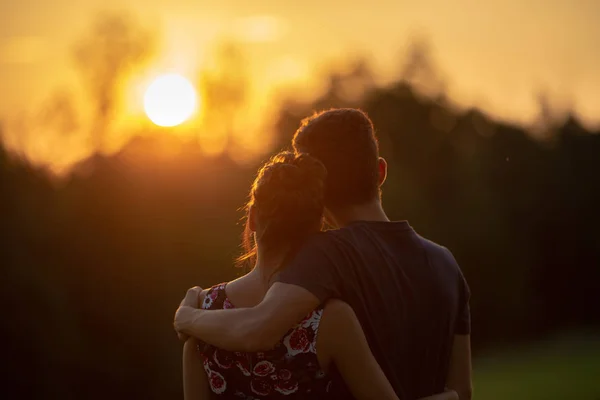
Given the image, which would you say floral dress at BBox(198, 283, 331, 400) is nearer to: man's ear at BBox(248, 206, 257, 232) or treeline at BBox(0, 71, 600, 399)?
man's ear at BBox(248, 206, 257, 232)

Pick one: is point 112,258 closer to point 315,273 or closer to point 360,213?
point 360,213

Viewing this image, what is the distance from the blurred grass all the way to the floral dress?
1056 inches

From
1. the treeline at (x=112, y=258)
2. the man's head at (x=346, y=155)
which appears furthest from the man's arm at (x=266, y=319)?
the treeline at (x=112, y=258)

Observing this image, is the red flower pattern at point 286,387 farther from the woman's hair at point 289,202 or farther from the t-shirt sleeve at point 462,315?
the t-shirt sleeve at point 462,315

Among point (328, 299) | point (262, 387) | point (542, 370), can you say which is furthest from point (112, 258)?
point (542, 370)

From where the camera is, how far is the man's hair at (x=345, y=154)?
3123 mm

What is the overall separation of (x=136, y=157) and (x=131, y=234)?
2219 millimetres

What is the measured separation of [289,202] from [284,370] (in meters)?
0.53

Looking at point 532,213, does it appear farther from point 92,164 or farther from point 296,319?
point 296,319

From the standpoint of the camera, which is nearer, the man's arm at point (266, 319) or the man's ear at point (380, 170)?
the man's arm at point (266, 319)

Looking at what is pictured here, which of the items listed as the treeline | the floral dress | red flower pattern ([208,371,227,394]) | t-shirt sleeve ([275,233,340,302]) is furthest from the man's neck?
the treeline

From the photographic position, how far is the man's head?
123 inches

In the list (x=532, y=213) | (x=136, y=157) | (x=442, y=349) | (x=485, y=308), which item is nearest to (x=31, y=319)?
(x=136, y=157)

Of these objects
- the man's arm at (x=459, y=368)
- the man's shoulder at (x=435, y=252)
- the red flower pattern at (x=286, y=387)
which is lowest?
the man's arm at (x=459, y=368)
